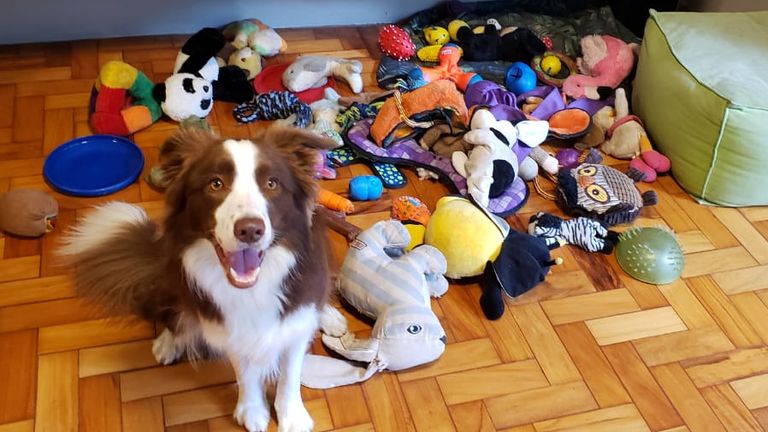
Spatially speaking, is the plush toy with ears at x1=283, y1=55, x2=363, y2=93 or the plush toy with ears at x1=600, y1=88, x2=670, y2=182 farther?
the plush toy with ears at x1=283, y1=55, x2=363, y2=93

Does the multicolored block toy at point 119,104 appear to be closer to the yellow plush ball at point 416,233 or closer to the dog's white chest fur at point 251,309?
the yellow plush ball at point 416,233

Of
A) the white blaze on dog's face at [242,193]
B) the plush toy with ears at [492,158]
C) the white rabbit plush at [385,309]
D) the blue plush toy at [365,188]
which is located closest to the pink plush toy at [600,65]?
the plush toy with ears at [492,158]

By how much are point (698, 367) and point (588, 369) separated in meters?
0.31

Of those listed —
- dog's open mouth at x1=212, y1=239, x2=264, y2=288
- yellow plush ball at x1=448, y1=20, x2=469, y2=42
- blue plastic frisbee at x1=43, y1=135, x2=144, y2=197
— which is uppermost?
dog's open mouth at x1=212, y1=239, x2=264, y2=288

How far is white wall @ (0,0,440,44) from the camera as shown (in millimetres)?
2896

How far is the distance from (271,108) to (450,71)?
77 centimetres

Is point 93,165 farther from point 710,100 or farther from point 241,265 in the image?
point 710,100

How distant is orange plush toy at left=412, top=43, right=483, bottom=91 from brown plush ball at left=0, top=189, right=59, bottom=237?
146 centimetres

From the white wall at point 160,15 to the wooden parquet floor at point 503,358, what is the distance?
0.84 meters

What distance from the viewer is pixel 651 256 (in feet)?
6.93

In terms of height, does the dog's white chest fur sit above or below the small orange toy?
above

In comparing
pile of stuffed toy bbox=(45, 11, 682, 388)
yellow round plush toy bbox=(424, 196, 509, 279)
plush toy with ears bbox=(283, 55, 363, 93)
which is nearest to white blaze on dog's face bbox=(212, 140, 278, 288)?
pile of stuffed toy bbox=(45, 11, 682, 388)

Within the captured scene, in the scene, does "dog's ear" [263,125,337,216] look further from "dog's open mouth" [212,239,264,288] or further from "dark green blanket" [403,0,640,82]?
"dark green blanket" [403,0,640,82]

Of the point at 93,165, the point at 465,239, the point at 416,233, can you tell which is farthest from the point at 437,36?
the point at 93,165
